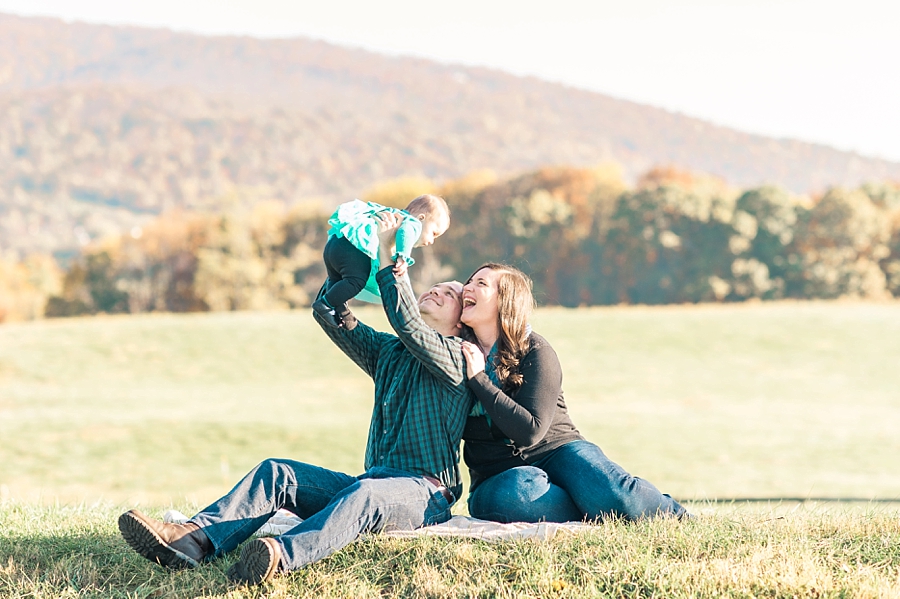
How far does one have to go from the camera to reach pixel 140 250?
189ft

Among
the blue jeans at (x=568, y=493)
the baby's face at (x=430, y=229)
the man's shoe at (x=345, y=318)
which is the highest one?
the baby's face at (x=430, y=229)

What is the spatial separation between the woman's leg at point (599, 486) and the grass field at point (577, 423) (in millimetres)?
184

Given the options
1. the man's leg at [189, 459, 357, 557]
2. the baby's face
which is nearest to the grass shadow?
the man's leg at [189, 459, 357, 557]

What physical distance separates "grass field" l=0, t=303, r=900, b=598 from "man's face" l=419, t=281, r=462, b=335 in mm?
1093

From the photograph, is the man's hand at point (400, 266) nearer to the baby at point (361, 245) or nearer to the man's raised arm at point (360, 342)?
the baby at point (361, 245)

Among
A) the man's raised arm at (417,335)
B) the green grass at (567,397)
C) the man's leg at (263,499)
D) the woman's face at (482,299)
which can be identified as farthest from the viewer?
the green grass at (567,397)

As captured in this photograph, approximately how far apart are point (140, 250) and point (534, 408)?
5706 centimetres

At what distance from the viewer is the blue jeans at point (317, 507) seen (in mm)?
3717

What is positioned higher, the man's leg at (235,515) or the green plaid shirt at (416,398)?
the green plaid shirt at (416,398)

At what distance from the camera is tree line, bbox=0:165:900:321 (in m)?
47.5

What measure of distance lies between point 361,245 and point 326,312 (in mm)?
468

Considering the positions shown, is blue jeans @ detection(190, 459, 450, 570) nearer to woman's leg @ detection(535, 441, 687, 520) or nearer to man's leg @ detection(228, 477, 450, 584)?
man's leg @ detection(228, 477, 450, 584)

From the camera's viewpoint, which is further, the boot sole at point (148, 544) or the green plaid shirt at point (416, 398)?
the green plaid shirt at point (416, 398)

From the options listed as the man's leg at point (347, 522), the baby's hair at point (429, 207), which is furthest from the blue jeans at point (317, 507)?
the baby's hair at point (429, 207)
